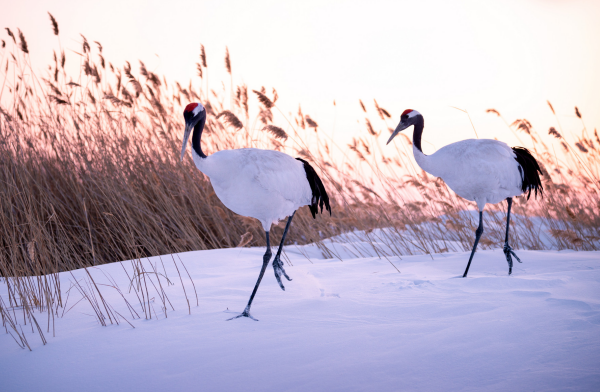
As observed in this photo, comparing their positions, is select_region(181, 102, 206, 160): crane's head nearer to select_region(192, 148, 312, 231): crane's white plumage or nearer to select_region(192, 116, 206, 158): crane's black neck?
select_region(192, 116, 206, 158): crane's black neck

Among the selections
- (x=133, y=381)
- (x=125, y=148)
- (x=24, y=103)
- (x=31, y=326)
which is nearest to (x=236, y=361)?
(x=133, y=381)

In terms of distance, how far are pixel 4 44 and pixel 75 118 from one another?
1.46 m

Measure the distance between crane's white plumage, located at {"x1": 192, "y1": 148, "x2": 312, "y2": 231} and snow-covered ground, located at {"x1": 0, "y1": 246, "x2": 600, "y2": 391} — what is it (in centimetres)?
59

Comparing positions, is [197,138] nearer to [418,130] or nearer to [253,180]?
[253,180]

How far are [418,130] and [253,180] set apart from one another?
186 centimetres

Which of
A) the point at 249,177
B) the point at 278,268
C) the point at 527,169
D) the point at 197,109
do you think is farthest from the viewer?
the point at 527,169

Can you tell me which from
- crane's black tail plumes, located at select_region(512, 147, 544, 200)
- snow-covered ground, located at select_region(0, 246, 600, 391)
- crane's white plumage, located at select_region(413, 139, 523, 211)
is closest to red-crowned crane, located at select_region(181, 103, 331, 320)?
snow-covered ground, located at select_region(0, 246, 600, 391)

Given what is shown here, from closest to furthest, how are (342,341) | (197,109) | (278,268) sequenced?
(342,341)
(197,109)
(278,268)

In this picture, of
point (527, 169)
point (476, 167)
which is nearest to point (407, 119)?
point (476, 167)

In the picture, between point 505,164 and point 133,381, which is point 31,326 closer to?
point 133,381

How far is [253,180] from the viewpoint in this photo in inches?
112

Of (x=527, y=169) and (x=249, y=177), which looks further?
(x=527, y=169)

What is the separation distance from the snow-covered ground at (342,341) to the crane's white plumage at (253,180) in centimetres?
59

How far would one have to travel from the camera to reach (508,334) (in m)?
2.07
